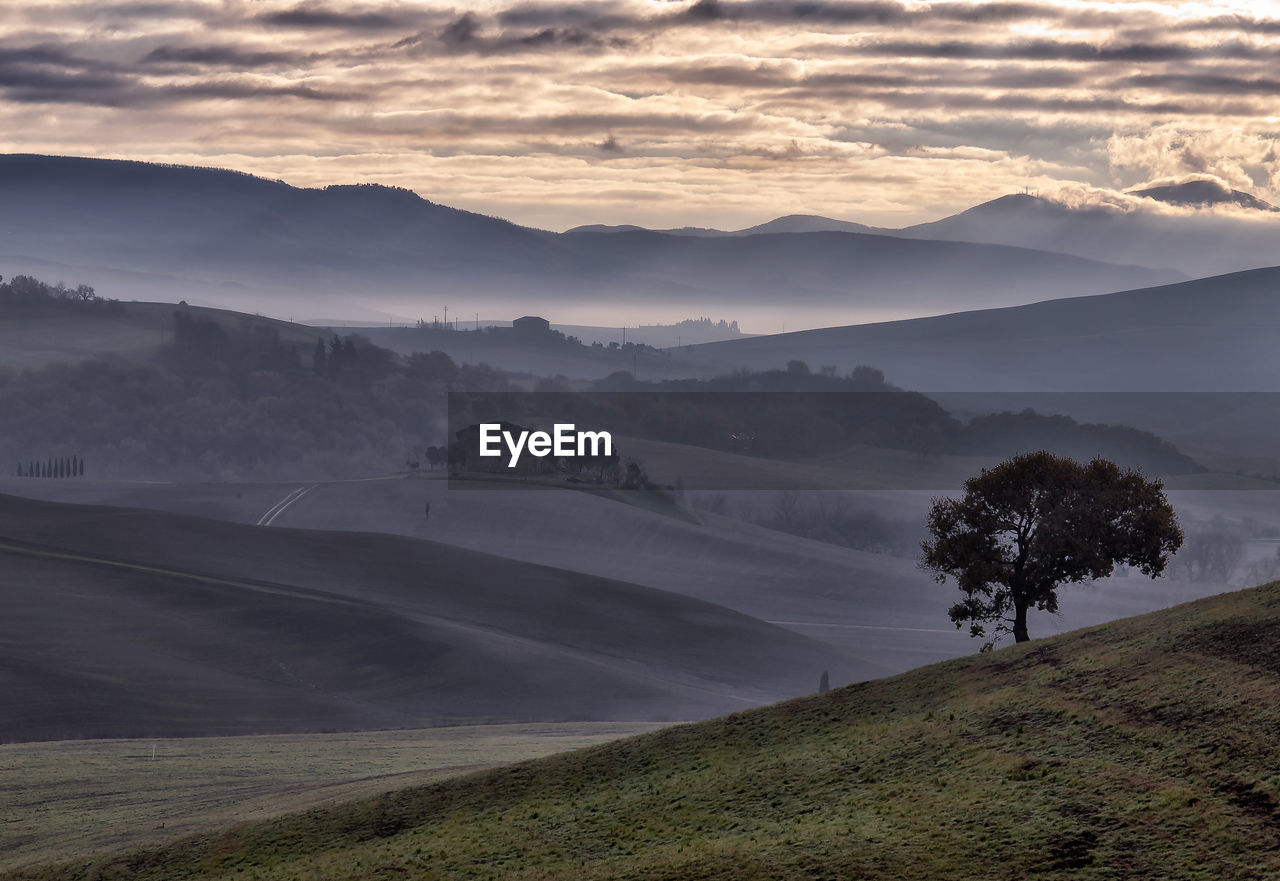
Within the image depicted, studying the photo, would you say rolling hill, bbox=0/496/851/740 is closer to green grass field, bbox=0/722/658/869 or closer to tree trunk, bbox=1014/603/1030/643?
green grass field, bbox=0/722/658/869

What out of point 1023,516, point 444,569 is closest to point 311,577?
point 444,569

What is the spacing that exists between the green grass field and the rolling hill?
20.1 meters

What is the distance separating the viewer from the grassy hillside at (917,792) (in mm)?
29281

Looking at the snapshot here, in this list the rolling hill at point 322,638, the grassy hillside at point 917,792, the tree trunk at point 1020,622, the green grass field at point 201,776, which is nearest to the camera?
Result: the grassy hillside at point 917,792

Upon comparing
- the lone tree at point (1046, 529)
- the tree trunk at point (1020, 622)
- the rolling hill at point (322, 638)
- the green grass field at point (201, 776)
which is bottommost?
the rolling hill at point (322, 638)

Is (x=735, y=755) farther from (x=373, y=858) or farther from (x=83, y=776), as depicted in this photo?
(x=83, y=776)

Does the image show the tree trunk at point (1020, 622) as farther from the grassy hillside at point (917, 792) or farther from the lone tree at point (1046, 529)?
the grassy hillside at point (917, 792)

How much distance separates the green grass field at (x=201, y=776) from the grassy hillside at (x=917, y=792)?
592 centimetres

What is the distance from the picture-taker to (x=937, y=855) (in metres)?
29.3

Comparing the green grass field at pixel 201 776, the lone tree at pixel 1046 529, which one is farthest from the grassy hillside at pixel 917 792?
the lone tree at pixel 1046 529

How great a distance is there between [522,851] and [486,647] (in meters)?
95.4

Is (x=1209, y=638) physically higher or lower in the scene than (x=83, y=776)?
higher

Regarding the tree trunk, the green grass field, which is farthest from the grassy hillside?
the tree trunk

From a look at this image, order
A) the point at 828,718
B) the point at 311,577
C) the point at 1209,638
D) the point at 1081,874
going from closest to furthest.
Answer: the point at 1081,874 → the point at 1209,638 → the point at 828,718 → the point at 311,577
